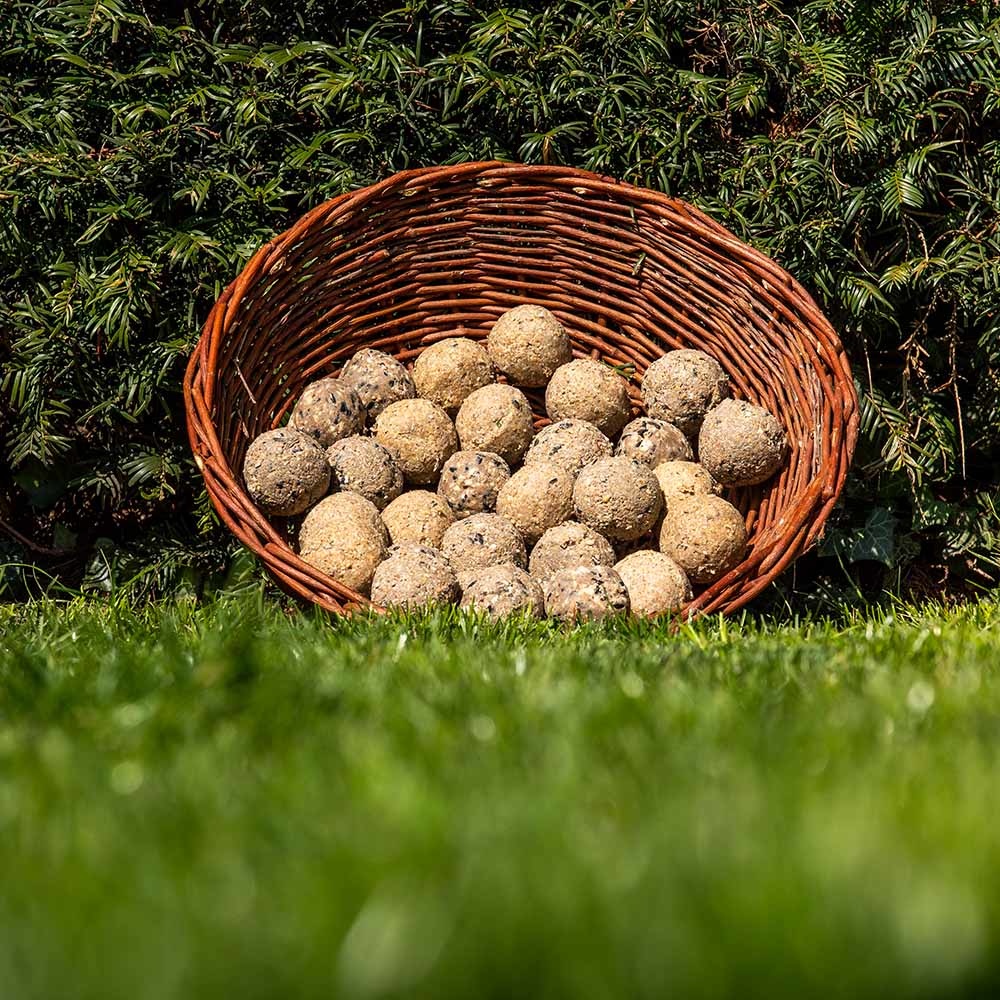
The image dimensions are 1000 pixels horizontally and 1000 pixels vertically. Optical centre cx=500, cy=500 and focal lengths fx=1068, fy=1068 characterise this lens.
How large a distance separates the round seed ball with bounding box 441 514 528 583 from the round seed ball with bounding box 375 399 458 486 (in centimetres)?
28

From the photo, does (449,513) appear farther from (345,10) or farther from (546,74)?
(345,10)

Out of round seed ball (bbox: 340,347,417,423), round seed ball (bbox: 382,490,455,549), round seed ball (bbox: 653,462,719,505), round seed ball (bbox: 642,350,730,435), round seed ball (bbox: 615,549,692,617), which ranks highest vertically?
round seed ball (bbox: 642,350,730,435)

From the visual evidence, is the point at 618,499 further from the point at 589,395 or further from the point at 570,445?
the point at 589,395

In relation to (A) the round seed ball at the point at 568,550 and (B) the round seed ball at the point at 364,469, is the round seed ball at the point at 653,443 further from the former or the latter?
(B) the round seed ball at the point at 364,469

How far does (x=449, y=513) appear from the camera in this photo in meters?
2.96

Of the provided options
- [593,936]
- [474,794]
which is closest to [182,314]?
[474,794]

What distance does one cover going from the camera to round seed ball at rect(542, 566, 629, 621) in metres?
2.50

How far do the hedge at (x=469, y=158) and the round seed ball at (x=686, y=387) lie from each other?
42 cm

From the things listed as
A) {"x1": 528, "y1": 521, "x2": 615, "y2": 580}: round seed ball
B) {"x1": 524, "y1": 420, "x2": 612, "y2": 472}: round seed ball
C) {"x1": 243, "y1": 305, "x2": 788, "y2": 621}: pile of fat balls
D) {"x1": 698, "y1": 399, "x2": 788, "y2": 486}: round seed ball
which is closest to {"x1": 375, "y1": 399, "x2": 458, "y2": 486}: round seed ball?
{"x1": 243, "y1": 305, "x2": 788, "y2": 621}: pile of fat balls

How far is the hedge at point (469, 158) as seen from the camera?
3041 mm

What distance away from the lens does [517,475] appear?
2957 millimetres

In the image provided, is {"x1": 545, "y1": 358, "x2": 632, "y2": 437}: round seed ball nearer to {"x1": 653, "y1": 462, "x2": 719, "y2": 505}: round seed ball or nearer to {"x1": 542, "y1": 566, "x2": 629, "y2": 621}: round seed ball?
{"x1": 653, "y1": 462, "x2": 719, "y2": 505}: round seed ball

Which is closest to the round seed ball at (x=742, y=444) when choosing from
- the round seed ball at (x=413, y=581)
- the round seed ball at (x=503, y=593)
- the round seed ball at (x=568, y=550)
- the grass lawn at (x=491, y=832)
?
the round seed ball at (x=568, y=550)

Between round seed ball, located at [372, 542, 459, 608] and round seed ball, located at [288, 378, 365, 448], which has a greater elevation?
round seed ball, located at [288, 378, 365, 448]
